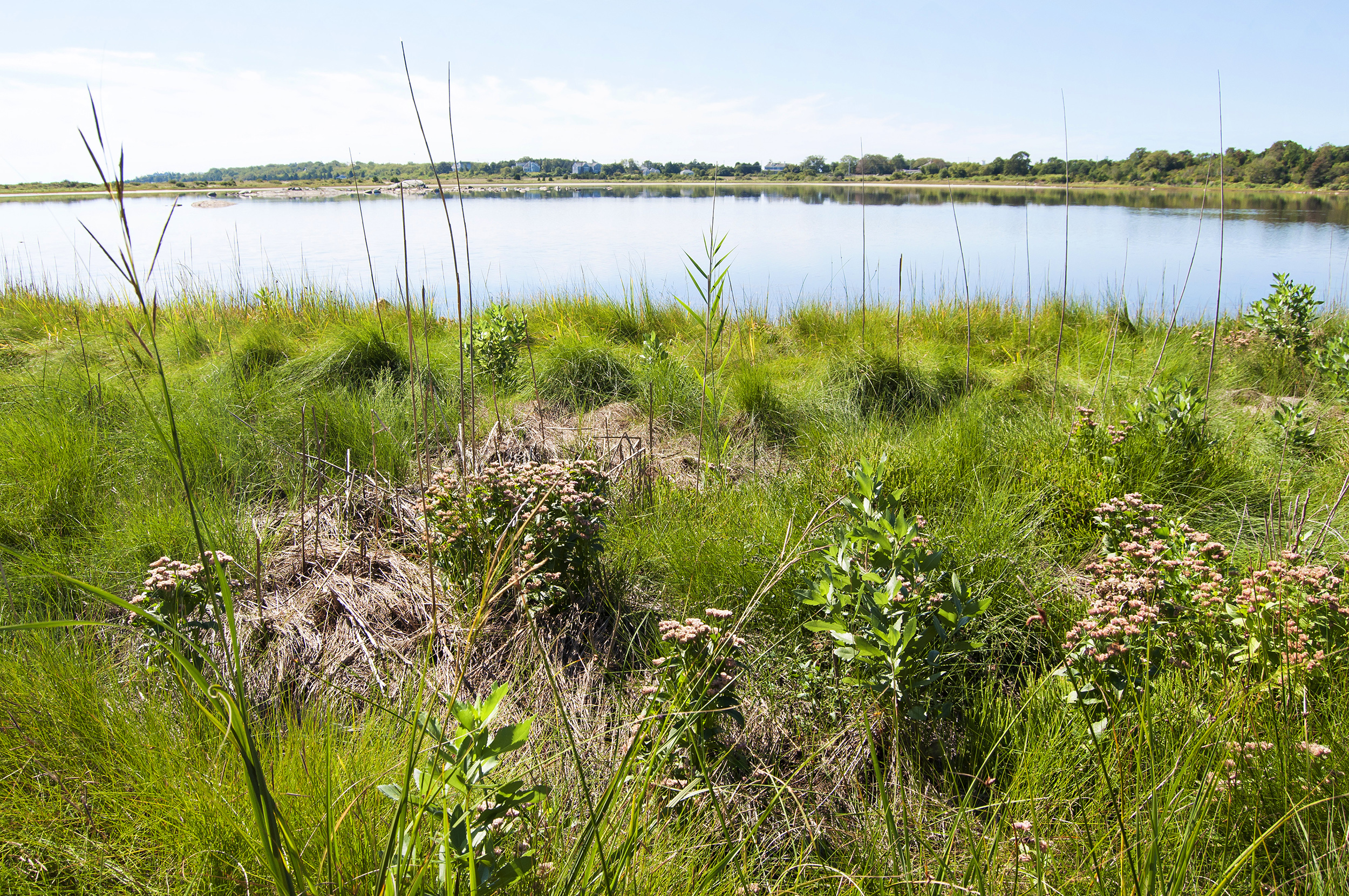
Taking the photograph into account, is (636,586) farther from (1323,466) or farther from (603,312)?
(603,312)

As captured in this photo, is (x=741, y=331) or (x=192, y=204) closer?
(x=741, y=331)

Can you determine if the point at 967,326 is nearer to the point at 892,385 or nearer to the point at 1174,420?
the point at 892,385

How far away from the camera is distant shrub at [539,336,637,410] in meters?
4.78

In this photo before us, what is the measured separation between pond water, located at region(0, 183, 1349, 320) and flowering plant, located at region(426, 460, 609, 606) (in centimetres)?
183

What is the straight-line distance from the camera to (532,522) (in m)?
2.29

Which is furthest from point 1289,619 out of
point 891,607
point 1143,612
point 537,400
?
point 537,400

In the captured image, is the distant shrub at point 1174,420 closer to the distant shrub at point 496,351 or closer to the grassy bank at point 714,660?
the grassy bank at point 714,660

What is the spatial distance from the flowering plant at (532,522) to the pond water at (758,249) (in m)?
1.83

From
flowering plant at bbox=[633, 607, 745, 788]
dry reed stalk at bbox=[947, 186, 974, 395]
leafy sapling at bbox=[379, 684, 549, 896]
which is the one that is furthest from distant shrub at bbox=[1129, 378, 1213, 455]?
leafy sapling at bbox=[379, 684, 549, 896]

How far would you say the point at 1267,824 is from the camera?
152cm

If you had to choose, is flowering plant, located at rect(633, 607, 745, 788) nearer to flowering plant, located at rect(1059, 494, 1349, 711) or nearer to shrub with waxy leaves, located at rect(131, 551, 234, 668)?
flowering plant, located at rect(1059, 494, 1349, 711)

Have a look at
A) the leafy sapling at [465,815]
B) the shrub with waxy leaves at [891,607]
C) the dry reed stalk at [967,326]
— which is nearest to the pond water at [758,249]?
the dry reed stalk at [967,326]

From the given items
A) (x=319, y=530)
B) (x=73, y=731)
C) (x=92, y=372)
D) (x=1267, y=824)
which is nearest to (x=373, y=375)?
(x=92, y=372)

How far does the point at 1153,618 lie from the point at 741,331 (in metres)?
4.72
